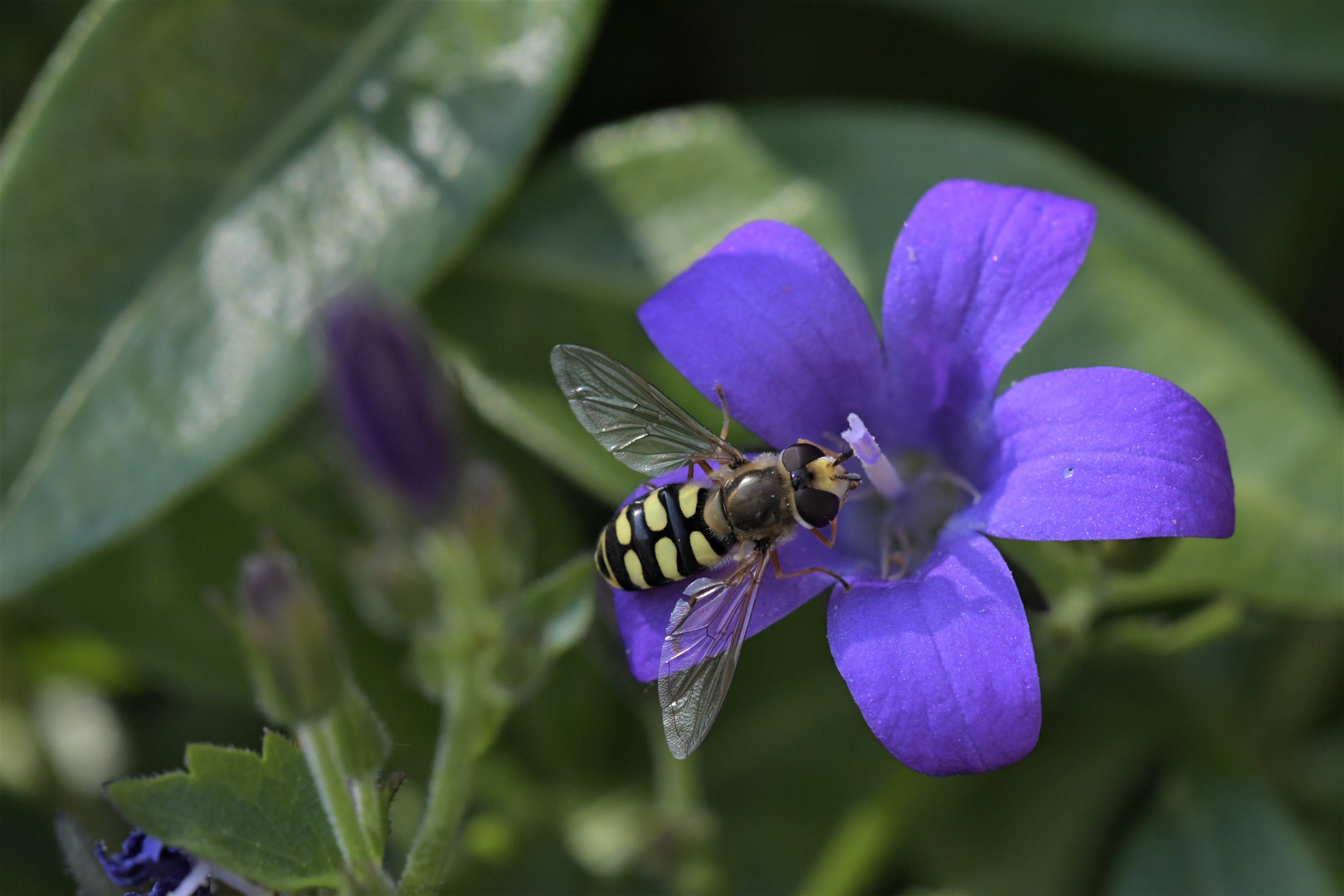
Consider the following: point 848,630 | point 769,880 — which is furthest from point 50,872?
point 848,630

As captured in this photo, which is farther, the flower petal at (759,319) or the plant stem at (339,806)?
the flower petal at (759,319)

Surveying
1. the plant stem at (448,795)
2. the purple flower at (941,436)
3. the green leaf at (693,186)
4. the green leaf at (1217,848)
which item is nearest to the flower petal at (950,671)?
the purple flower at (941,436)

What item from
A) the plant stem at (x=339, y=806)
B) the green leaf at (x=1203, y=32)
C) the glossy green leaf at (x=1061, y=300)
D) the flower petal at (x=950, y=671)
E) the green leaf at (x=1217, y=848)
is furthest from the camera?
the green leaf at (x=1203, y=32)

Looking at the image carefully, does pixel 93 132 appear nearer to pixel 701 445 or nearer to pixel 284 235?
pixel 284 235

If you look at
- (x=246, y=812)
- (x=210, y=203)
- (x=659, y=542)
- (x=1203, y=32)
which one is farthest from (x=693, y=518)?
(x=1203, y=32)

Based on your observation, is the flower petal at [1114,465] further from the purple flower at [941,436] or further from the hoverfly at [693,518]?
the hoverfly at [693,518]

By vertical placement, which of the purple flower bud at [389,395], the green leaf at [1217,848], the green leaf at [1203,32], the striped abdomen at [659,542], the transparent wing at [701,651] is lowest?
the green leaf at [1217,848]

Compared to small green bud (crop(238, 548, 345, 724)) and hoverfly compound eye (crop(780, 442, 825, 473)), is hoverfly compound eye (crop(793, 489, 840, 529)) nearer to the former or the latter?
hoverfly compound eye (crop(780, 442, 825, 473))

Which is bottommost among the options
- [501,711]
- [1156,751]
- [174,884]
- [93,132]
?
[1156,751]
